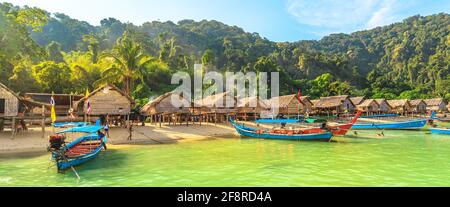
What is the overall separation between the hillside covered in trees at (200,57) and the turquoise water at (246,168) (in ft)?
43.2

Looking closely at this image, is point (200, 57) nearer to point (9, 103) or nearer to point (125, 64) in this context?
point (125, 64)

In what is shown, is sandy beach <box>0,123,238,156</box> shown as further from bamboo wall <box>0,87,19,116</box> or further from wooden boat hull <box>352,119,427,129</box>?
wooden boat hull <box>352,119,427,129</box>

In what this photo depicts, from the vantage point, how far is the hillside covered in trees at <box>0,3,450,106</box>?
3225 centimetres

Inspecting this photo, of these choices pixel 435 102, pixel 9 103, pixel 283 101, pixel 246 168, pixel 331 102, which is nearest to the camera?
pixel 246 168

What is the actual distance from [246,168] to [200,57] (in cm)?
7542

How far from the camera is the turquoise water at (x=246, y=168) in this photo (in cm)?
1061

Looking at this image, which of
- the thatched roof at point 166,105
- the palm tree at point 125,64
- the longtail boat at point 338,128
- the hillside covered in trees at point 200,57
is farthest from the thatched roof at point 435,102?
the palm tree at point 125,64

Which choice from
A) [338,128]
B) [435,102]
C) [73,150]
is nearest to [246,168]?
[73,150]

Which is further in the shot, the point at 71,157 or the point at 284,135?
the point at 284,135

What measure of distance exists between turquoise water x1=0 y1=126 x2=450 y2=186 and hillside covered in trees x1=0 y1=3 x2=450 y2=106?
1318 cm

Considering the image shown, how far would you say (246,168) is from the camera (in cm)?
1279

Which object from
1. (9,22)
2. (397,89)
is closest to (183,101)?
(9,22)

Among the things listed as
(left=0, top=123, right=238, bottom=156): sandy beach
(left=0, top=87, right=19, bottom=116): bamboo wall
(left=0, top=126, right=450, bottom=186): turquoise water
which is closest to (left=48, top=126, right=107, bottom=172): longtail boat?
(left=0, top=126, right=450, bottom=186): turquoise water
